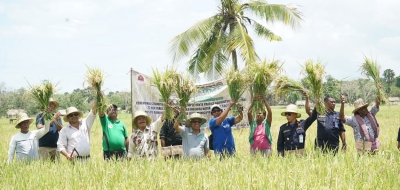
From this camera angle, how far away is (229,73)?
6.41 meters

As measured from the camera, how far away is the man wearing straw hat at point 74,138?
6.18m

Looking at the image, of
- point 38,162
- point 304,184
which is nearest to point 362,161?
point 304,184

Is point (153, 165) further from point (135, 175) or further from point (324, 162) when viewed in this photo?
point (324, 162)

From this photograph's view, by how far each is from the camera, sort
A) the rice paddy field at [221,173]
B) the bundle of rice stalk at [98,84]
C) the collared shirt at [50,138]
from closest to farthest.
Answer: the rice paddy field at [221,173]
the bundle of rice stalk at [98,84]
the collared shirt at [50,138]

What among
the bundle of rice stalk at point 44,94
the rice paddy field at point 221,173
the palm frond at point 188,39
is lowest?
the rice paddy field at point 221,173

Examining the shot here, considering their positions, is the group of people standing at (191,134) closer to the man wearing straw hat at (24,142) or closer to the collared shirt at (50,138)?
the man wearing straw hat at (24,142)

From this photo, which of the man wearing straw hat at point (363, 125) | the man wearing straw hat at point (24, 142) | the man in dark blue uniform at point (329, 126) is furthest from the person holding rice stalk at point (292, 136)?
the man wearing straw hat at point (24, 142)

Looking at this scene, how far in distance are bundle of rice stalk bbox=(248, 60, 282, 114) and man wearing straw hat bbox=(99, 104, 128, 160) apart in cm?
218

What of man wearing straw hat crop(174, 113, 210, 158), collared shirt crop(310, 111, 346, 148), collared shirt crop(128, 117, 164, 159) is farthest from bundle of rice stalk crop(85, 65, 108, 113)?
collared shirt crop(310, 111, 346, 148)

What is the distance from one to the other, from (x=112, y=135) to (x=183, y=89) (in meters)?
1.35

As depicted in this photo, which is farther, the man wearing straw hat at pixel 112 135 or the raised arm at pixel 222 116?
the man wearing straw hat at pixel 112 135

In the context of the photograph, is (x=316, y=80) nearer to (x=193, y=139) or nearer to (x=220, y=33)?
(x=193, y=139)

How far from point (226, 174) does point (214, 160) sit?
3.11 ft

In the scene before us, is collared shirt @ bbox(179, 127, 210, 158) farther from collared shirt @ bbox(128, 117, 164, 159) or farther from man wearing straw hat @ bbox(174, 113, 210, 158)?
collared shirt @ bbox(128, 117, 164, 159)
